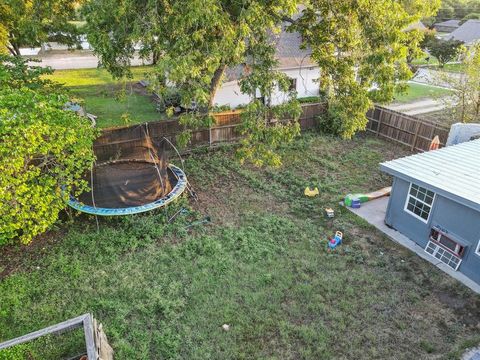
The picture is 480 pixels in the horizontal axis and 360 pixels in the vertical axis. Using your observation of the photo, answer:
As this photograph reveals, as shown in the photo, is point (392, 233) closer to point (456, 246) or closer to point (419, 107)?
point (456, 246)

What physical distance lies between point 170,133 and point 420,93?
64.8 ft

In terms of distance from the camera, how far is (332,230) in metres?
10.4

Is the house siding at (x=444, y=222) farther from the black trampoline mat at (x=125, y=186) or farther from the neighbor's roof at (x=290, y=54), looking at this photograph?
the neighbor's roof at (x=290, y=54)

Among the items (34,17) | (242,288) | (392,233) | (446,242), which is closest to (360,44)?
(392,233)

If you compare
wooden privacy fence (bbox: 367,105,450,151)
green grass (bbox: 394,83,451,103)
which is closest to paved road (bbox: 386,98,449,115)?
green grass (bbox: 394,83,451,103)

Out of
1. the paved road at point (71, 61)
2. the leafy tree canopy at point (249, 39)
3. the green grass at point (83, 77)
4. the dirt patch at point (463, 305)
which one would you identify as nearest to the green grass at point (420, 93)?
the leafy tree canopy at point (249, 39)

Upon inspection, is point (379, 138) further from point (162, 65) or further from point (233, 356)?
point (233, 356)

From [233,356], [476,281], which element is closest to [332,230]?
[476,281]

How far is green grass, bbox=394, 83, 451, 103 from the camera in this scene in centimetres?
2366

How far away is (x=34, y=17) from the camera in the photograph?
14.4 meters

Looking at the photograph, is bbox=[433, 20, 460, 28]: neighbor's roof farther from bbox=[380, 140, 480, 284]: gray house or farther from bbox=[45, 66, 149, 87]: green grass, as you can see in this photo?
bbox=[380, 140, 480, 284]: gray house

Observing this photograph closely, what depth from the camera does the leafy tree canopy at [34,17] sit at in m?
14.0

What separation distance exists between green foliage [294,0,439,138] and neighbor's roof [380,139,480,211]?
2.04 m

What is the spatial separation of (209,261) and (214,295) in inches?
46.4
